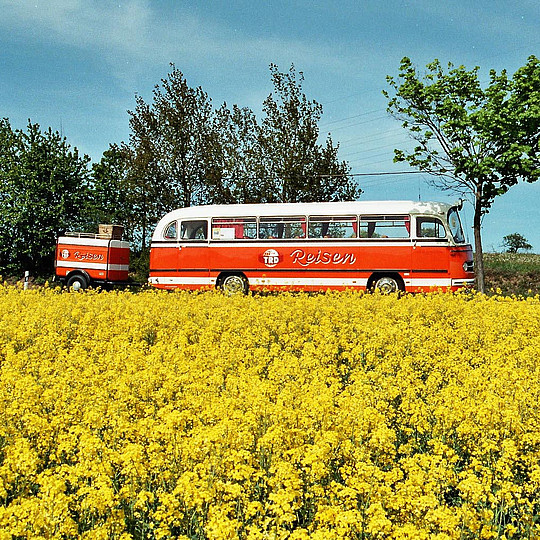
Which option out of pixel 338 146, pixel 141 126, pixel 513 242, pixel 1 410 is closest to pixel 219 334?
pixel 1 410

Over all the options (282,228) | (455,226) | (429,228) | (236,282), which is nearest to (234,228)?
(282,228)

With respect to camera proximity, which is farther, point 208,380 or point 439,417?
point 208,380

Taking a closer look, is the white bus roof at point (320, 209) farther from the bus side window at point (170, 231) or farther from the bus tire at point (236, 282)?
the bus tire at point (236, 282)

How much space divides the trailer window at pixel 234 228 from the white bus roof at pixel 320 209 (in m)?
0.17

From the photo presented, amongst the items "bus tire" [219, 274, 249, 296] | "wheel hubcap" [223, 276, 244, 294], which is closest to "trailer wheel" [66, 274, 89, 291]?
"bus tire" [219, 274, 249, 296]

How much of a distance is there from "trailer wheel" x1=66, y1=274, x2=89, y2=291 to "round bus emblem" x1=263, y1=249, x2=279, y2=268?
7.64 m

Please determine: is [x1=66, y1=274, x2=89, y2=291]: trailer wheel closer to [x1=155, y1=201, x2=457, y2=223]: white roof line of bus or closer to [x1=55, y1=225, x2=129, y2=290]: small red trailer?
[x1=55, y1=225, x2=129, y2=290]: small red trailer

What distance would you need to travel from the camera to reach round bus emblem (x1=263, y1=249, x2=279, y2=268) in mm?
18047

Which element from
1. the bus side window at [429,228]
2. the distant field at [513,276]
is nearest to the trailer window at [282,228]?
the bus side window at [429,228]

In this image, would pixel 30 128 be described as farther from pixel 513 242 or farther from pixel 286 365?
pixel 513 242

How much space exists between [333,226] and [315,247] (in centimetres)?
84

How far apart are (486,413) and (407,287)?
1214 cm

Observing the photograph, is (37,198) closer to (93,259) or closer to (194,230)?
(93,259)

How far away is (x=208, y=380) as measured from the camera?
5867mm
